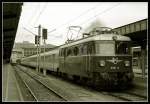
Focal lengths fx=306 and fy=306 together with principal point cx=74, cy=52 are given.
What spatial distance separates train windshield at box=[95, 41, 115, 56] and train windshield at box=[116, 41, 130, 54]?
302 mm

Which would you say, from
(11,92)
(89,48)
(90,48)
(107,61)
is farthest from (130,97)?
(11,92)

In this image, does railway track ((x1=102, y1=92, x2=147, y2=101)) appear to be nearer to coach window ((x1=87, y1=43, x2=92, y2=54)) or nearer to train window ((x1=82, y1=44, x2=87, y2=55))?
coach window ((x1=87, y1=43, x2=92, y2=54))

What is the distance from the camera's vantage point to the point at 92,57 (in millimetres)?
16719

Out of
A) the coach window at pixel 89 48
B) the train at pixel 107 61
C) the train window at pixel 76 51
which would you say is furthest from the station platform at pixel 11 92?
the coach window at pixel 89 48

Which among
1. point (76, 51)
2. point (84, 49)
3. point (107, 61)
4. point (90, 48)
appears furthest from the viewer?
point (76, 51)

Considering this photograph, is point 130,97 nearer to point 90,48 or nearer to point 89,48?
point 90,48

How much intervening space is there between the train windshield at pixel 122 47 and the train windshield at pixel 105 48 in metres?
0.30

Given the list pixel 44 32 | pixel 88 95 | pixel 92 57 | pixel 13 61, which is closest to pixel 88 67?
pixel 92 57

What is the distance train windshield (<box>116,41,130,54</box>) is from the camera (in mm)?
16938

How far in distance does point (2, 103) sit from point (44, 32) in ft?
73.2

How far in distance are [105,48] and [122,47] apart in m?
1.06

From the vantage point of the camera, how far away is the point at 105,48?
55.1 ft

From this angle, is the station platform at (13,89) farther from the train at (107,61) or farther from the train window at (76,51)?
the train window at (76,51)

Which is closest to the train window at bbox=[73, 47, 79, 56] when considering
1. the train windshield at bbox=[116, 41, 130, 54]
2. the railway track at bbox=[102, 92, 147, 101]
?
the train windshield at bbox=[116, 41, 130, 54]
